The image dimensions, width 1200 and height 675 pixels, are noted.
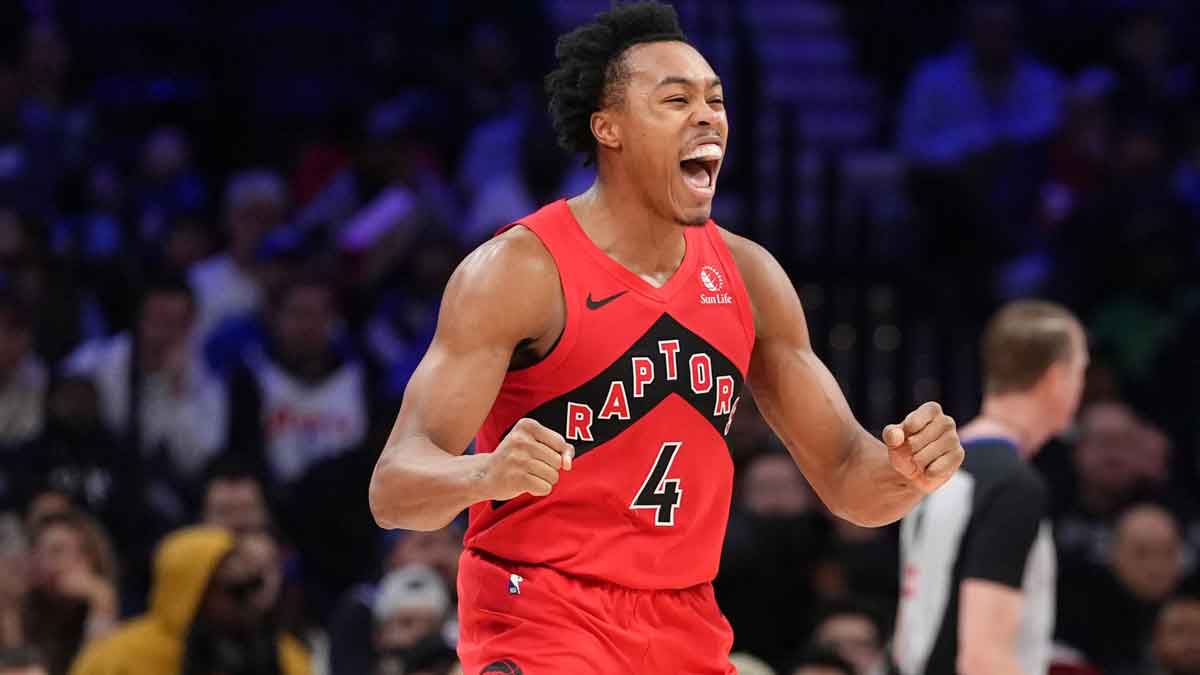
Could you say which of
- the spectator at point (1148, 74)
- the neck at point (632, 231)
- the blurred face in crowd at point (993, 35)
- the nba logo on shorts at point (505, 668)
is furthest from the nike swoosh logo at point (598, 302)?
the spectator at point (1148, 74)

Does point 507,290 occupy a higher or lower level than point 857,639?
higher

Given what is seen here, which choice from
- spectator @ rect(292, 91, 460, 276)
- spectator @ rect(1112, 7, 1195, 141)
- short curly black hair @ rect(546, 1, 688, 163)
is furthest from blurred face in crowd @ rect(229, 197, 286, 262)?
short curly black hair @ rect(546, 1, 688, 163)

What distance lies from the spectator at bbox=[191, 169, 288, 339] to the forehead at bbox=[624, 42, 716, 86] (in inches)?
207

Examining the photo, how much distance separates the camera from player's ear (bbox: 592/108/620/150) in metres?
3.96

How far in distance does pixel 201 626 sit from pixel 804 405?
3.75 m

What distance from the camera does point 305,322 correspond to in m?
8.51

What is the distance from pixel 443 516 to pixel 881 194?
6.72 m

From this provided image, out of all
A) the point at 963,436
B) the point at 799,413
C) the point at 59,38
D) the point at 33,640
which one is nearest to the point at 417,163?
the point at 59,38

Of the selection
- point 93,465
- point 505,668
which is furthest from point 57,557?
point 505,668

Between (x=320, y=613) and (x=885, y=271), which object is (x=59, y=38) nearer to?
(x=320, y=613)

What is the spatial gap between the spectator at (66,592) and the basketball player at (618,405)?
3.80 m

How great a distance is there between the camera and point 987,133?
9.85 m

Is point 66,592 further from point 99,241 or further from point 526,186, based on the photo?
point 526,186

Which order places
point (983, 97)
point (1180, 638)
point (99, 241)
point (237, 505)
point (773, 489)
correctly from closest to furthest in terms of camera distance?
point (1180, 638)
point (237, 505)
point (773, 489)
point (99, 241)
point (983, 97)
